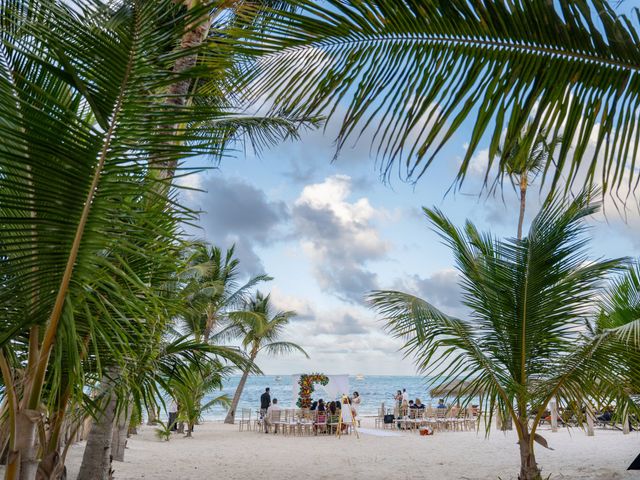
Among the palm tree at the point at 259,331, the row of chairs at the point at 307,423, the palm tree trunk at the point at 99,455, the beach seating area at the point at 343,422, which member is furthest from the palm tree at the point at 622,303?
the palm tree at the point at 259,331

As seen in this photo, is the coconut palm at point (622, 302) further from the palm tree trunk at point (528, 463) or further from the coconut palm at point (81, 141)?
the coconut palm at point (81, 141)

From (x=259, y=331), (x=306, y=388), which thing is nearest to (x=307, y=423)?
(x=306, y=388)

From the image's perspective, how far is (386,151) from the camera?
1.64 metres

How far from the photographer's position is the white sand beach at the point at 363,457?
31.1 feet

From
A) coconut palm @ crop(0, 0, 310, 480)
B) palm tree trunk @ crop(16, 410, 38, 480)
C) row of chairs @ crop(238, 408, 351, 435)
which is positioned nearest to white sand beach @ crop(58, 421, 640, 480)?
row of chairs @ crop(238, 408, 351, 435)

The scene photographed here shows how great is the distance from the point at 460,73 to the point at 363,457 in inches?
465

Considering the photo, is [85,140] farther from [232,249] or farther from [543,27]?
[232,249]

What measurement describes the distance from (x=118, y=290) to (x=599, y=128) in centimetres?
169

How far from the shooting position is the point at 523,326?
6656 millimetres

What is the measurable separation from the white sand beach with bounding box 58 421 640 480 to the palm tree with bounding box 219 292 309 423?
659 centimetres

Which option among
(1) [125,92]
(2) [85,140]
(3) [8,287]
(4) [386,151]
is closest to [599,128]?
(4) [386,151]

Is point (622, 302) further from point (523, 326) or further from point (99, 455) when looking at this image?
point (99, 455)

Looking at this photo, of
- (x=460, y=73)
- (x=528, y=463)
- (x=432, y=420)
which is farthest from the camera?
(x=432, y=420)

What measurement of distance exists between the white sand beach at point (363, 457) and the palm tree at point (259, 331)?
260 inches
